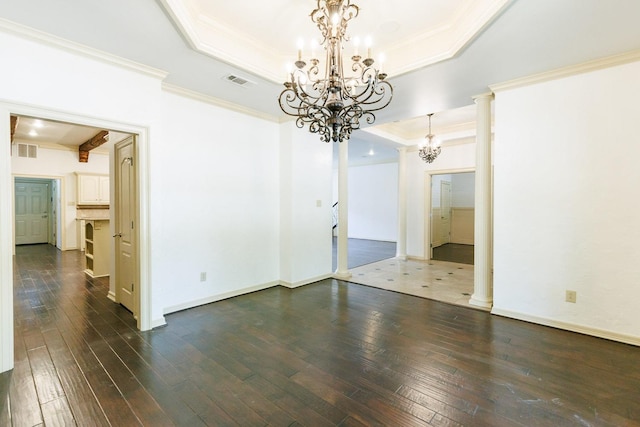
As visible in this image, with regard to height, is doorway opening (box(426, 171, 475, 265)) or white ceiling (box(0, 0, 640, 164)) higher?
white ceiling (box(0, 0, 640, 164))

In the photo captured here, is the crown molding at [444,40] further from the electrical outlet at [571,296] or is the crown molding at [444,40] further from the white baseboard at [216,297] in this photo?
the white baseboard at [216,297]

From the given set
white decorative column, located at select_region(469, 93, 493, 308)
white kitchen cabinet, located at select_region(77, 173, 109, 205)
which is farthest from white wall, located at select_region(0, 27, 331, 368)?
white kitchen cabinet, located at select_region(77, 173, 109, 205)

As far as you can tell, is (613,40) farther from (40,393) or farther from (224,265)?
(40,393)

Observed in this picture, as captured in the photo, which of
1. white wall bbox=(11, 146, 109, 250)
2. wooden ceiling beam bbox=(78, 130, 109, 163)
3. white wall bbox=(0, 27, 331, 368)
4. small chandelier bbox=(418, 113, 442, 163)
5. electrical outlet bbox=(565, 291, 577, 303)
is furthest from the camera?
white wall bbox=(11, 146, 109, 250)

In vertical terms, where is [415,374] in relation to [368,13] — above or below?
below

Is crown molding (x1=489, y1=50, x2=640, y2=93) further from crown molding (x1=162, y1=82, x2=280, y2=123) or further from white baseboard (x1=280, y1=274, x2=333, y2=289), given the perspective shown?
white baseboard (x1=280, y1=274, x2=333, y2=289)

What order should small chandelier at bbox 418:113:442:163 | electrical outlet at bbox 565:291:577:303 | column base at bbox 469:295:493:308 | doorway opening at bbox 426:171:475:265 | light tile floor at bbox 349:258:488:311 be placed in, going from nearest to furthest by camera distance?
electrical outlet at bbox 565:291:577:303 < column base at bbox 469:295:493:308 < light tile floor at bbox 349:258:488:311 < small chandelier at bbox 418:113:442:163 < doorway opening at bbox 426:171:475:265

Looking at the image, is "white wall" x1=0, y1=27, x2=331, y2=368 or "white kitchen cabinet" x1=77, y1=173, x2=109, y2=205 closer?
"white wall" x1=0, y1=27, x2=331, y2=368

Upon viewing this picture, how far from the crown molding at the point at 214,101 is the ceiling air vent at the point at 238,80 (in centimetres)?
62

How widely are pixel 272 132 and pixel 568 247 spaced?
14.0ft

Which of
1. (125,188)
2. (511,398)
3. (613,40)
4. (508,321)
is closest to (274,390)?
(511,398)

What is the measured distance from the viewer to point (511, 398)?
6.64 feet

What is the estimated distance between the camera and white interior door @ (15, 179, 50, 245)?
9305 mm

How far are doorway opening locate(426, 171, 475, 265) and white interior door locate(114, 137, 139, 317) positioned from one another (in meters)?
7.52
